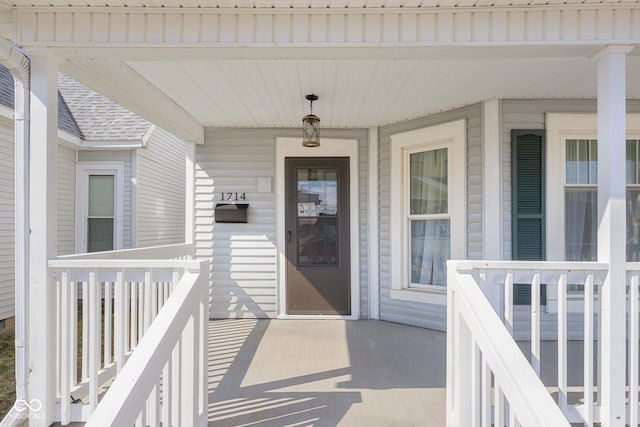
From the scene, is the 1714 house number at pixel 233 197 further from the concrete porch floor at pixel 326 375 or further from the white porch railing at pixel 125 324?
the white porch railing at pixel 125 324

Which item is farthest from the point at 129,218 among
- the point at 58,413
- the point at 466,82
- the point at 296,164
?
the point at 466,82

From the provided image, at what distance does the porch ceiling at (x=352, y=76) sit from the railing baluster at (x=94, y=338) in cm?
135

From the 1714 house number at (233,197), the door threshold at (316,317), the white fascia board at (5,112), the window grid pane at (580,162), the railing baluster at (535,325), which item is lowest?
the door threshold at (316,317)

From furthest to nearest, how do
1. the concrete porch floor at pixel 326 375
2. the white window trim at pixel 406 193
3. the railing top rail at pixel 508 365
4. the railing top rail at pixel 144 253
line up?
the white window trim at pixel 406 193, the railing top rail at pixel 144 253, the concrete porch floor at pixel 326 375, the railing top rail at pixel 508 365

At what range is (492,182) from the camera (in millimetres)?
3830

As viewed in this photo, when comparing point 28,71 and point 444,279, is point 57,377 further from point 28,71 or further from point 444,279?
point 444,279

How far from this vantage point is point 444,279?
14.1 feet


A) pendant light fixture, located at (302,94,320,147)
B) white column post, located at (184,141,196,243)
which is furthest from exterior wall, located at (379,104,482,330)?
white column post, located at (184,141,196,243)

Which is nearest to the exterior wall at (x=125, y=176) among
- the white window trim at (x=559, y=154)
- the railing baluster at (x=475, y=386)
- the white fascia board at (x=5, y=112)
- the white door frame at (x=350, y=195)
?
the white fascia board at (x=5, y=112)

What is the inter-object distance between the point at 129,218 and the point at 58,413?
480 cm

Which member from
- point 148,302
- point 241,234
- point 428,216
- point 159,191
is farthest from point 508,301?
point 159,191

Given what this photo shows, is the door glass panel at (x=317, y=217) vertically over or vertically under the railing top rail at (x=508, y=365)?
over

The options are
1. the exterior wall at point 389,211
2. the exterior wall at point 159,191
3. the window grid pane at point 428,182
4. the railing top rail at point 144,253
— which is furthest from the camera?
the exterior wall at point 159,191

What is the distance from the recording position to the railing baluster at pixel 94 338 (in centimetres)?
223
